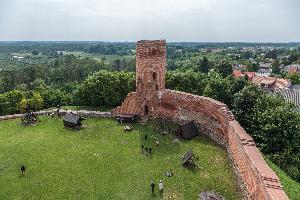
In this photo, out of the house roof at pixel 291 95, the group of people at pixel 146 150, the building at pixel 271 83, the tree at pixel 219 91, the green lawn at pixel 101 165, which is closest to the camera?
the green lawn at pixel 101 165

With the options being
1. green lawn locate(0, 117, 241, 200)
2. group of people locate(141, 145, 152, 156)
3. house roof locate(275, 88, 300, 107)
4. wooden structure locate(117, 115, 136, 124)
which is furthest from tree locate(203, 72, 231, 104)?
house roof locate(275, 88, 300, 107)

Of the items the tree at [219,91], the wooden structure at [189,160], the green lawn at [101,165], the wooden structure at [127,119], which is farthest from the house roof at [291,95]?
the wooden structure at [189,160]

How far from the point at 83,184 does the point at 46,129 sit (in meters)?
11.7

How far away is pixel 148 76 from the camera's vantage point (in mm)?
31609

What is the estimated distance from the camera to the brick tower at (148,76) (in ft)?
102

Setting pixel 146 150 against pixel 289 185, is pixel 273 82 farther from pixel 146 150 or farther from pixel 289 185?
pixel 289 185

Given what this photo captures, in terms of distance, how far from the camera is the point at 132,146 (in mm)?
26359

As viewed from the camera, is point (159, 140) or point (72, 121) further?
point (72, 121)

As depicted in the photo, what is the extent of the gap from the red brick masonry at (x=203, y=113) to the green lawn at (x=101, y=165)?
1289 millimetres

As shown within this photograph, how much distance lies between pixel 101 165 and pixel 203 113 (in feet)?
30.8

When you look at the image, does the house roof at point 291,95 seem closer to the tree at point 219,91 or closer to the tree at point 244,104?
the tree at point 219,91

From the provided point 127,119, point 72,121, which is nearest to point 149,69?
point 127,119

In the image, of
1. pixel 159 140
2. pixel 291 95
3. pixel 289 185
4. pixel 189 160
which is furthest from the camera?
pixel 291 95

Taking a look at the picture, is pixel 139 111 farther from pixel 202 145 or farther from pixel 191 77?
pixel 191 77
